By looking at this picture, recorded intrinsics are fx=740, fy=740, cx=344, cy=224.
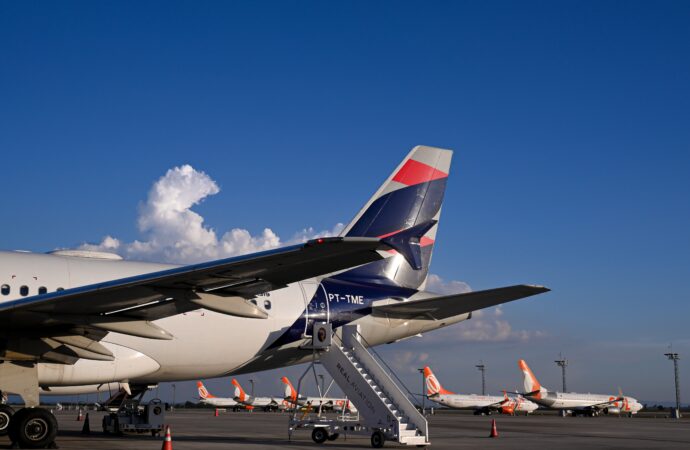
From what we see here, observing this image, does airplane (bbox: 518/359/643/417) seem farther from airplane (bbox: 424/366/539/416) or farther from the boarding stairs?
the boarding stairs

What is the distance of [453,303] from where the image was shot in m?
19.5

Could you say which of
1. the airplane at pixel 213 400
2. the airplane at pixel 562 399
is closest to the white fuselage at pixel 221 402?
the airplane at pixel 213 400

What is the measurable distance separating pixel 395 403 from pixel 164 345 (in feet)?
20.2

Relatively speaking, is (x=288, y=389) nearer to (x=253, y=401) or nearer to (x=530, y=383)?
(x=253, y=401)

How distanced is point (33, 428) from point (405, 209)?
12434mm

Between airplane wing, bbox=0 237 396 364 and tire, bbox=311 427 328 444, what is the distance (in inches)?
277

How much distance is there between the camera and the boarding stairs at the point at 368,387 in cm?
1878

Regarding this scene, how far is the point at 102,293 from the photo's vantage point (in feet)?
42.0

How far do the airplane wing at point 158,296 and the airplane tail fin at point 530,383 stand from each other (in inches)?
2751

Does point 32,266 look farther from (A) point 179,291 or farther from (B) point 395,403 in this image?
(B) point 395,403

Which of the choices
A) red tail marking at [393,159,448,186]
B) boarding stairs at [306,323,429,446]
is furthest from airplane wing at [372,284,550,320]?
red tail marking at [393,159,448,186]

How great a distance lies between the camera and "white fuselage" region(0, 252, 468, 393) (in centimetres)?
1738

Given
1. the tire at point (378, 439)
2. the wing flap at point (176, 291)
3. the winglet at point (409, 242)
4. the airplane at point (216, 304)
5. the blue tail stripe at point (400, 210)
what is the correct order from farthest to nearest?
the blue tail stripe at point (400, 210) → the tire at point (378, 439) → the airplane at point (216, 304) → the winglet at point (409, 242) → the wing flap at point (176, 291)

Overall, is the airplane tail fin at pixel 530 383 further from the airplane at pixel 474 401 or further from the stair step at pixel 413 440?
the stair step at pixel 413 440
